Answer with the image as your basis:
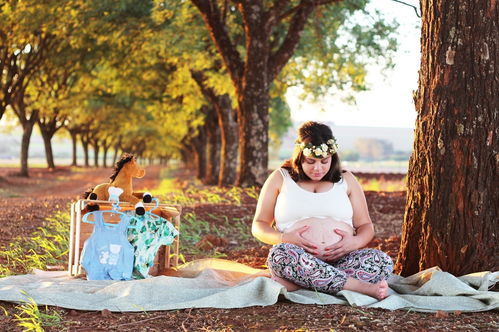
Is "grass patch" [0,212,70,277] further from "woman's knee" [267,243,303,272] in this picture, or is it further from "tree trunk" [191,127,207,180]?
"tree trunk" [191,127,207,180]

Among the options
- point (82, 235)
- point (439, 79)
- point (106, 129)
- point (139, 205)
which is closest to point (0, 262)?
point (82, 235)

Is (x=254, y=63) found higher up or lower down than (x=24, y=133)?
higher up

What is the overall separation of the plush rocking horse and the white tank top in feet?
4.59

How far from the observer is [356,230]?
4.92m

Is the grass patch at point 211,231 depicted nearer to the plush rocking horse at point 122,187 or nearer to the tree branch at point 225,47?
the plush rocking horse at point 122,187

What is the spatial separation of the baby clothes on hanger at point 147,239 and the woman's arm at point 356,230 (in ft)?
5.13

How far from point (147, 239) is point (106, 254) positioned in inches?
14.9

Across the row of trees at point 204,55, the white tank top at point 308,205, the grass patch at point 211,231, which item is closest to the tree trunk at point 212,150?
the row of trees at point 204,55

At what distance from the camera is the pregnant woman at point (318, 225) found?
4.49 meters

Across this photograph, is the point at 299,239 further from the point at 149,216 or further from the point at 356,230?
the point at 149,216

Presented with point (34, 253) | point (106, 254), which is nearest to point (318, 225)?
point (106, 254)

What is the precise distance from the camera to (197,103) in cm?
2155

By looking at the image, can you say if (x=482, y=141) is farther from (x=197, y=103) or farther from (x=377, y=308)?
(x=197, y=103)

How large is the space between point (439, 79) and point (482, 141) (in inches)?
22.8
